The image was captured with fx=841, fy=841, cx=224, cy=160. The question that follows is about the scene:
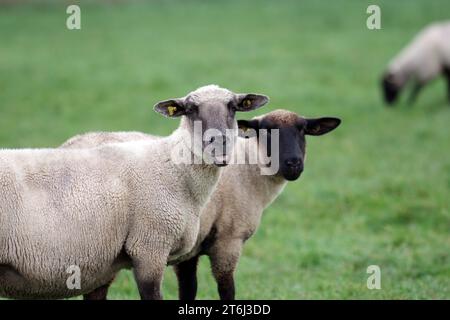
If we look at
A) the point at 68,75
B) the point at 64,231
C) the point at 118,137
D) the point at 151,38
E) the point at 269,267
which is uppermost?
the point at 151,38

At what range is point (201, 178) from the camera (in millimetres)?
6531

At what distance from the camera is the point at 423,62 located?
2047 centimetres

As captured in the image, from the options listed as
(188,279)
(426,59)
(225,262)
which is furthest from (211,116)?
(426,59)

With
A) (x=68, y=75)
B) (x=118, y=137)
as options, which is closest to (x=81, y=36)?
(x=68, y=75)

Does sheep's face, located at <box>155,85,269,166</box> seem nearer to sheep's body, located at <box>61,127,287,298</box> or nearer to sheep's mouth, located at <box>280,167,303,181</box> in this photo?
sheep's mouth, located at <box>280,167,303,181</box>

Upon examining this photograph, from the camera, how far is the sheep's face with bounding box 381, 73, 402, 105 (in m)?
19.3

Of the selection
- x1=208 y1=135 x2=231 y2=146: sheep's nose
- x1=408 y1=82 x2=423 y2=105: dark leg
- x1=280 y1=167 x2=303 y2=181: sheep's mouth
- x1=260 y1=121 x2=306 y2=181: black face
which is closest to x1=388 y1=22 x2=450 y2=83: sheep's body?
x1=408 y1=82 x2=423 y2=105: dark leg

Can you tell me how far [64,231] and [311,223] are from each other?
6.10 metres

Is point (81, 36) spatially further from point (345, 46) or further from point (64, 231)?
point (64, 231)

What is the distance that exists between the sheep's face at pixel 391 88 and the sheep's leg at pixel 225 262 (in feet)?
41.6

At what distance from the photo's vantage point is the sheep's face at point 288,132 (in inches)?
286

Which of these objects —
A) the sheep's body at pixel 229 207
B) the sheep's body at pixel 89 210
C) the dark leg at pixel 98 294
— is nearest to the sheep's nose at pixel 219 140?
the sheep's body at pixel 89 210

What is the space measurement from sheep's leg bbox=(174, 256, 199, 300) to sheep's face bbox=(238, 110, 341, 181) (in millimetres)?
1179

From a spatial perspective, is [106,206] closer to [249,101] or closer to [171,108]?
[171,108]
